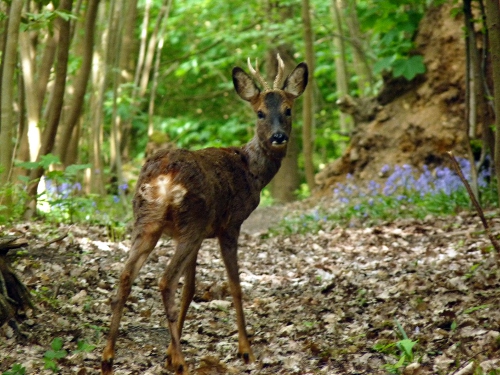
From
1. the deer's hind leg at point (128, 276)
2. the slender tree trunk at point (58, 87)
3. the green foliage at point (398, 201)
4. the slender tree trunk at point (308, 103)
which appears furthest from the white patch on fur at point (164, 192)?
the slender tree trunk at point (308, 103)

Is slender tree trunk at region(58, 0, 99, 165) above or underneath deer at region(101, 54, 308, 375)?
above

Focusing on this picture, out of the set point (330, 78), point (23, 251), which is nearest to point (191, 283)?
point (23, 251)

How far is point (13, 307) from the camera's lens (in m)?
5.40

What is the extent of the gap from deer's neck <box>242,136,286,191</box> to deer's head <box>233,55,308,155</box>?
42 mm

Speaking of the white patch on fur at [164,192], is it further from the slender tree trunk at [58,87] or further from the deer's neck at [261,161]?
the slender tree trunk at [58,87]

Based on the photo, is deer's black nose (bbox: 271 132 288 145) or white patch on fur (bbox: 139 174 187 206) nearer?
white patch on fur (bbox: 139 174 187 206)

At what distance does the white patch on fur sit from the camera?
16.6 ft

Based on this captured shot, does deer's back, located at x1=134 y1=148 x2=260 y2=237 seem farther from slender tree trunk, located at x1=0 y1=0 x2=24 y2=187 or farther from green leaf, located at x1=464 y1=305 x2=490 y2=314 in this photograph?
slender tree trunk, located at x1=0 y1=0 x2=24 y2=187

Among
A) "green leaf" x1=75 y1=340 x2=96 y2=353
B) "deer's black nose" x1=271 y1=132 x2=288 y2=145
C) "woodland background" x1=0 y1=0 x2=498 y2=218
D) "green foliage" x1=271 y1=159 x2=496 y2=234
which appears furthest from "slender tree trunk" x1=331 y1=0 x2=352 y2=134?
"green leaf" x1=75 y1=340 x2=96 y2=353

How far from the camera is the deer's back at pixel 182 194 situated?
5074 mm

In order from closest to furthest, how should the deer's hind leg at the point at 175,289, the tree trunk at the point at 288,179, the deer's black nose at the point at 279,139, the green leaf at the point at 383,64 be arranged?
the deer's hind leg at the point at 175,289 → the deer's black nose at the point at 279,139 → the green leaf at the point at 383,64 → the tree trunk at the point at 288,179

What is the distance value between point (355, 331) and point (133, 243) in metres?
1.99

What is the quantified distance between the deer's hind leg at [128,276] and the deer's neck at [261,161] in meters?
1.50

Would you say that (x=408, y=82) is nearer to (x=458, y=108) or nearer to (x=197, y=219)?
(x=458, y=108)
